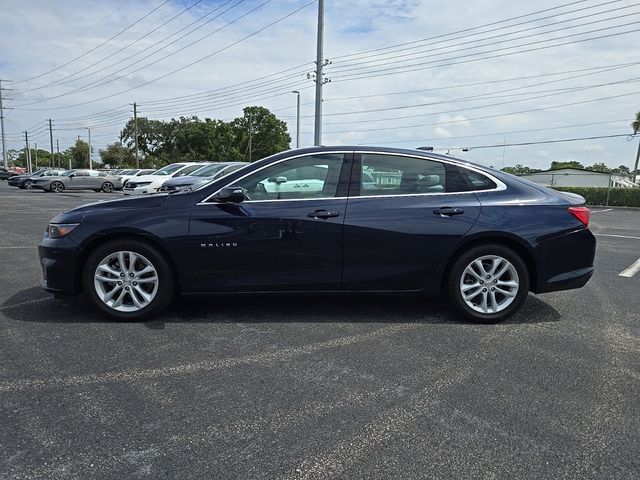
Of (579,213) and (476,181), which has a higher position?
(476,181)

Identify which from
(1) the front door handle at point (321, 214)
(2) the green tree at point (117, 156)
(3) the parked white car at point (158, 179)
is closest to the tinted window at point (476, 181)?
(1) the front door handle at point (321, 214)

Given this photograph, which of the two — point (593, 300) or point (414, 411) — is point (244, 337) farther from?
point (593, 300)

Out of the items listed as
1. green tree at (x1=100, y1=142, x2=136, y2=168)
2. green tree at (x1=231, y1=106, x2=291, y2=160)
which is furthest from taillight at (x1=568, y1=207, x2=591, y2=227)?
green tree at (x1=100, y1=142, x2=136, y2=168)

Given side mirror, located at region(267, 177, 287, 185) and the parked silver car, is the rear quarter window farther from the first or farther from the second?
the parked silver car

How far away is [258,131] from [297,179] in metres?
81.5

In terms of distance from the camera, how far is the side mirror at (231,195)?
423cm

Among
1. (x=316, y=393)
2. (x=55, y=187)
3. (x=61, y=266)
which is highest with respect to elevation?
(x=61, y=266)

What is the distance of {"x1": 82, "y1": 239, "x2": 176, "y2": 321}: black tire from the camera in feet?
14.0

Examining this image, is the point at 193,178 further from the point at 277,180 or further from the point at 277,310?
the point at 277,180

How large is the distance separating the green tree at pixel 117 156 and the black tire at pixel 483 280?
9145 centimetres

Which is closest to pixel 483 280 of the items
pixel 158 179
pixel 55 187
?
pixel 158 179

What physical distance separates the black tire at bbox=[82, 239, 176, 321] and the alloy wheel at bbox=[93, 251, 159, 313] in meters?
0.02

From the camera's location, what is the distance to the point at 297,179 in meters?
4.43

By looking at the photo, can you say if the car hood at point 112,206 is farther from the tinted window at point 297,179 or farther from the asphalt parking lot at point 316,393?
the asphalt parking lot at point 316,393
